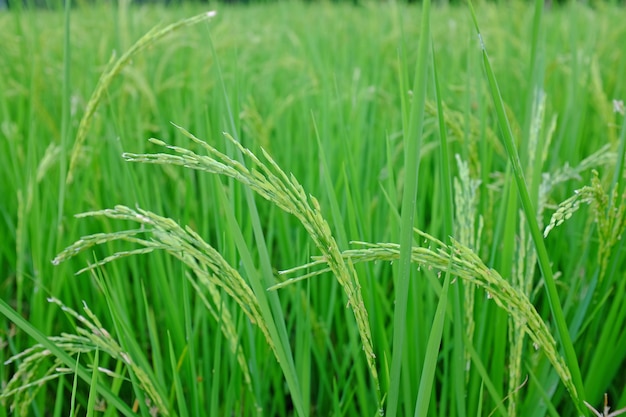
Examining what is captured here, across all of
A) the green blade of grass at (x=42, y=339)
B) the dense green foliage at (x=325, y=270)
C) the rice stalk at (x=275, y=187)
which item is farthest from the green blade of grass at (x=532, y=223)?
the green blade of grass at (x=42, y=339)

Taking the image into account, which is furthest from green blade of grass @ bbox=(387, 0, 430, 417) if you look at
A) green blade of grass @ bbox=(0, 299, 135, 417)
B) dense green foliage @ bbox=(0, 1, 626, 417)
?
green blade of grass @ bbox=(0, 299, 135, 417)

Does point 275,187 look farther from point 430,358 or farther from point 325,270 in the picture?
point 430,358

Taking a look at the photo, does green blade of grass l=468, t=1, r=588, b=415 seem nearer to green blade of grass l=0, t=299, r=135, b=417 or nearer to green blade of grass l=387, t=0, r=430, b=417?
green blade of grass l=387, t=0, r=430, b=417

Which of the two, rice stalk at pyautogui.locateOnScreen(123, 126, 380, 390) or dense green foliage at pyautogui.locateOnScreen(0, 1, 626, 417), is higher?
rice stalk at pyautogui.locateOnScreen(123, 126, 380, 390)

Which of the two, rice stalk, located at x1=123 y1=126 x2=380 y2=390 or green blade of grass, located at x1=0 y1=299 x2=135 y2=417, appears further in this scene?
green blade of grass, located at x1=0 y1=299 x2=135 y2=417

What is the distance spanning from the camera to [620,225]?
0.59m

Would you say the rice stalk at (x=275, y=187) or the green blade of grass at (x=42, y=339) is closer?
the rice stalk at (x=275, y=187)

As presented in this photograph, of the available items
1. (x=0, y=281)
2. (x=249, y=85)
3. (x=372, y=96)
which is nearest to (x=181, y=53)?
(x=249, y=85)

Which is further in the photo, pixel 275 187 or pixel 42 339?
pixel 42 339

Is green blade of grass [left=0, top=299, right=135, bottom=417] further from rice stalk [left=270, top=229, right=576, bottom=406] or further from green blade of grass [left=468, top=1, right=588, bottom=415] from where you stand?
green blade of grass [left=468, top=1, right=588, bottom=415]

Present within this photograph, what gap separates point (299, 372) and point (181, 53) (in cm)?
174

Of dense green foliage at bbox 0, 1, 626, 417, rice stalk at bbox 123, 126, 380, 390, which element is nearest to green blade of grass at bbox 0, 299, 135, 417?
dense green foliage at bbox 0, 1, 626, 417

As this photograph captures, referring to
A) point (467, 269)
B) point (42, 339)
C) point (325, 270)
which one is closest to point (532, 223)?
point (467, 269)

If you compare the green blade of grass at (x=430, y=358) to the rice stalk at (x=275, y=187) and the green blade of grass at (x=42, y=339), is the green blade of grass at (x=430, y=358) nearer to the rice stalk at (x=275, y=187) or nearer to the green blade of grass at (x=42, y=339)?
the rice stalk at (x=275, y=187)
